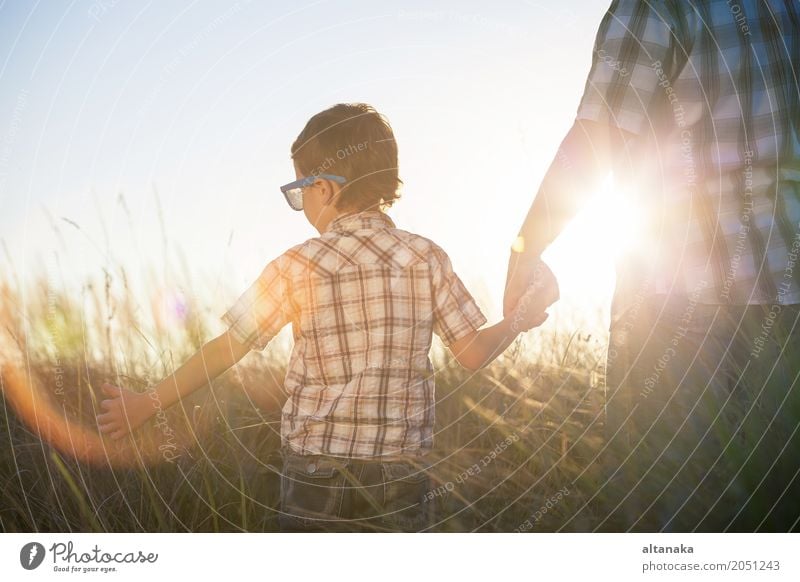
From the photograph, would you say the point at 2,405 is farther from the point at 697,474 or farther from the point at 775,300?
the point at 775,300

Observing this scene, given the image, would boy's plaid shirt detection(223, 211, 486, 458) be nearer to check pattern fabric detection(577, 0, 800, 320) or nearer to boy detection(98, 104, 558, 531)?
boy detection(98, 104, 558, 531)

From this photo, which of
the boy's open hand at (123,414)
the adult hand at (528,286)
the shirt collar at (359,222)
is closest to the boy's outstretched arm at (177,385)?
the boy's open hand at (123,414)

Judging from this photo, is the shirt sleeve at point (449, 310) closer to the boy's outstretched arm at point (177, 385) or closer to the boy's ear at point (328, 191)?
the boy's ear at point (328, 191)

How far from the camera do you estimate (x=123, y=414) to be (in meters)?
2.21

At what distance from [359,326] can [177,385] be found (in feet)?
1.65

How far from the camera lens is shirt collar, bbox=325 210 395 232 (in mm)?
2189

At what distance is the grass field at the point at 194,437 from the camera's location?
7.97 ft

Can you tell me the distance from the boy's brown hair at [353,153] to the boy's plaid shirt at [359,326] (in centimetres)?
9

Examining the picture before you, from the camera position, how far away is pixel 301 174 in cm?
231

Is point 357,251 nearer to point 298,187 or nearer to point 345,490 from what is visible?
point 298,187

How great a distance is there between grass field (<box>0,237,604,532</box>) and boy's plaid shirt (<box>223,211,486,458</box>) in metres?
0.50

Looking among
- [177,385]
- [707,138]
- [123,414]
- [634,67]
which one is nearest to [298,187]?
[177,385]

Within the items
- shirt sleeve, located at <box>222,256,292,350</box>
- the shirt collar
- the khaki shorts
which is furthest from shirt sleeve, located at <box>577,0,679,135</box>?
the khaki shorts
